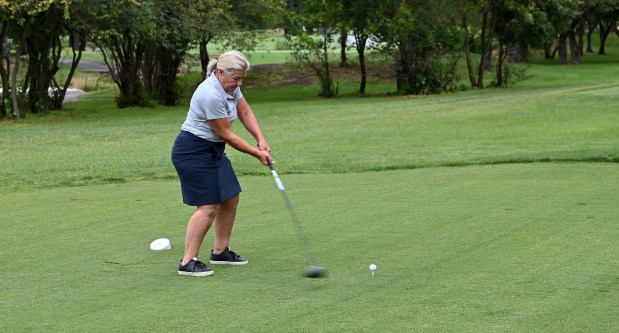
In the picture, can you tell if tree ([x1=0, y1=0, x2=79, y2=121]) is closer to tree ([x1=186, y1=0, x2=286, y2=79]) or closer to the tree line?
the tree line

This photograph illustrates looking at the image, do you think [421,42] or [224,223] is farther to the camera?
[421,42]

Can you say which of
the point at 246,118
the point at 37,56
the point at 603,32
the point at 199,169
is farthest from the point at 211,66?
the point at 603,32

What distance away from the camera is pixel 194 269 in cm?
785

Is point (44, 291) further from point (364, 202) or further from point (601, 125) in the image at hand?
point (601, 125)

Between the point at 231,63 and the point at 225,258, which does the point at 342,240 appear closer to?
the point at 225,258

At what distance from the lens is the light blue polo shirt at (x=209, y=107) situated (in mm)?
7750

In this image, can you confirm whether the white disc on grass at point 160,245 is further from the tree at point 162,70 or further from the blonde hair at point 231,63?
the tree at point 162,70

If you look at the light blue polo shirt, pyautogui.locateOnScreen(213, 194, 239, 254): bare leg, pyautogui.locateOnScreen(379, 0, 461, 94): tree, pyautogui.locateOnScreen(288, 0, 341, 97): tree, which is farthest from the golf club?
pyautogui.locateOnScreen(288, 0, 341, 97): tree

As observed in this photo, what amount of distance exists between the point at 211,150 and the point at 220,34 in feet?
85.4

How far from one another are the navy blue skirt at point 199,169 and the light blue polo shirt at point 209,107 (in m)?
0.07

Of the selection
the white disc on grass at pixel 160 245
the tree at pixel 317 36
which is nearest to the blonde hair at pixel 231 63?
the white disc on grass at pixel 160 245

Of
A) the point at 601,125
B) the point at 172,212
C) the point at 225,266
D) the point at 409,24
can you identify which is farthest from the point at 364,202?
the point at 409,24

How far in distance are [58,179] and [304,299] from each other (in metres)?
9.22

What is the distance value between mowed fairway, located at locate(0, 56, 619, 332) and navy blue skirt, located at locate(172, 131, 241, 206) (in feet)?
1.99
